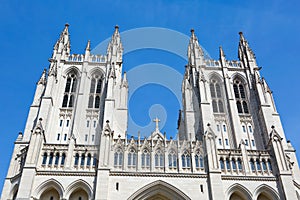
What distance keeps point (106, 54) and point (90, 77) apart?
450cm

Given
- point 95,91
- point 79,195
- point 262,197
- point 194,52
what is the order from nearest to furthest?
point 79,195
point 262,197
point 95,91
point 194,52

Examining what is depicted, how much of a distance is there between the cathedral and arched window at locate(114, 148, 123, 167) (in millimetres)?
91

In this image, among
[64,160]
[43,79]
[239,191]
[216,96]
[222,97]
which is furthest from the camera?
[216,96]

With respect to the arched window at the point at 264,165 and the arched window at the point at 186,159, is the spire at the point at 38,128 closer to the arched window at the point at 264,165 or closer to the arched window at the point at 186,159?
the arched window at the point at 186,159

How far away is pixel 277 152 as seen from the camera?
3066 cm

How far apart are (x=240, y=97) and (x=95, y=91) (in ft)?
53.7

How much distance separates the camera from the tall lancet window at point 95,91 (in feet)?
122

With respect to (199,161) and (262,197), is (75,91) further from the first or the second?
(262,197)

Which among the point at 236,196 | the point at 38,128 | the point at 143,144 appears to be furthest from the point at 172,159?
the point at 38,128

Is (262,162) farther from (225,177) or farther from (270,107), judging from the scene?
(270,107)

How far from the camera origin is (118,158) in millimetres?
30266

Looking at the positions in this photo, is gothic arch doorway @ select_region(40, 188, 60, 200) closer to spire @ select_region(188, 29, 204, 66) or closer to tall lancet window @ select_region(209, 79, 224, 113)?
tall lancet window @ select_region(209, 79, 224, 113)

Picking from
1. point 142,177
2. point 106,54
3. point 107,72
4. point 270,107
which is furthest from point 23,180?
point 270,107

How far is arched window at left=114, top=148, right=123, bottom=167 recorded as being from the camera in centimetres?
2991
